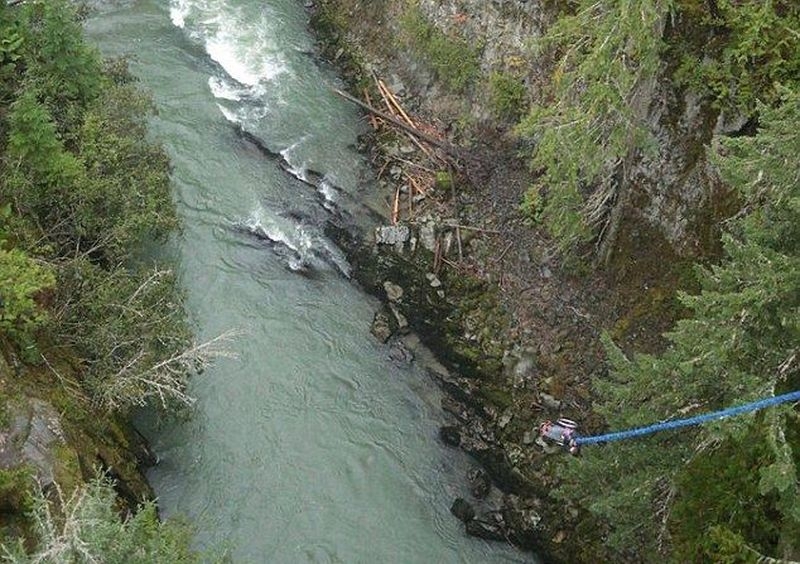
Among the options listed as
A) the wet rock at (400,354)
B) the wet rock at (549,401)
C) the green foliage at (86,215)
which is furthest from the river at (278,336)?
the wet rock at (549,401)

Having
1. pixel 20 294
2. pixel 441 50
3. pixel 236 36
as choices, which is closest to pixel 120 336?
pixel 20 294

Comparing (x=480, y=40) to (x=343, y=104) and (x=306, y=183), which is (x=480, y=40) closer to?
(x=343, y=104)

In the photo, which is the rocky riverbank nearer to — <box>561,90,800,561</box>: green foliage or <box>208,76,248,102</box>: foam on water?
<box>561,90,800,561</box>: green foliage

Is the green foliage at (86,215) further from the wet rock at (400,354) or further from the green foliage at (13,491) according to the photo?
the wet rock at (400,354)

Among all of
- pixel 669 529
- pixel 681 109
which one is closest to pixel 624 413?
pixel 669 529

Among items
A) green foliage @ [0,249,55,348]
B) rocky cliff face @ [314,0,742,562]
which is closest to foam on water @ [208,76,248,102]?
rocky cliff face @ [314,0,742,562]

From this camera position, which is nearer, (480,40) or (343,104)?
(480,40)
